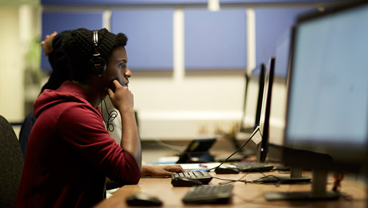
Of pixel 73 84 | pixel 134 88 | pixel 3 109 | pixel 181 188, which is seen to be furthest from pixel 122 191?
pixel 3 109

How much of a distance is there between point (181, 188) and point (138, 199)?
0.31m

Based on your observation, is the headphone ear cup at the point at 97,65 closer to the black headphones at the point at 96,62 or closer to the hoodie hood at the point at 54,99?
the black headphones at the point at 96,62

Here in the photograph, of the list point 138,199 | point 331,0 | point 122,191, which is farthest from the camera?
point 331,0

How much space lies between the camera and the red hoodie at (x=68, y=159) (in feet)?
3.61

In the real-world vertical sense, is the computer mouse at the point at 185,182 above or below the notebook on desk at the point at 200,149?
above

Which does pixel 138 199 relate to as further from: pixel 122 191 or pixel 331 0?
pixel 331 0

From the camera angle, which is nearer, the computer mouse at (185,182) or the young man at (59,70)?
the computer mouse at (185,182)

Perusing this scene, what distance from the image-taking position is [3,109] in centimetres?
337

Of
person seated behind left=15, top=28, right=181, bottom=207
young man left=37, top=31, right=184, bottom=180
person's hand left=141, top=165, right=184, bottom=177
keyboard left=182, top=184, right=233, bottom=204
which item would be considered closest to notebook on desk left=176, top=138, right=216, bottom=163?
young man left=37, top=31, right=184, bottom=180

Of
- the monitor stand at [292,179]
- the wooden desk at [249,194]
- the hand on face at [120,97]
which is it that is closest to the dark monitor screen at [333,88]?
the wooden desk at [249,194]

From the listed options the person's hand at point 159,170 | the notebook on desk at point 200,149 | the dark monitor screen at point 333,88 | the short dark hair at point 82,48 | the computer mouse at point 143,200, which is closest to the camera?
the dark monitor screen at point 333,88

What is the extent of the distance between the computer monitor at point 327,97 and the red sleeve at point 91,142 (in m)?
0.54

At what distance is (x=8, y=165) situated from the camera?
1317mm

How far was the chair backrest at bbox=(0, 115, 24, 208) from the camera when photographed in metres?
1.28
